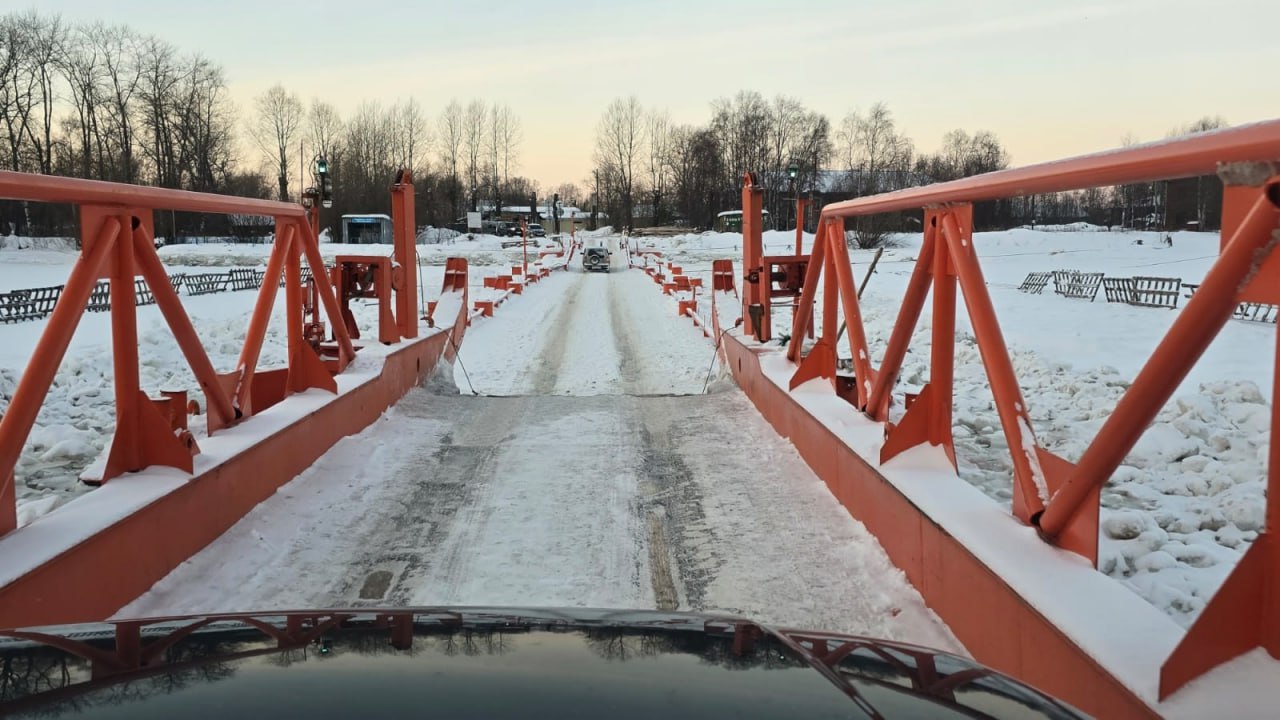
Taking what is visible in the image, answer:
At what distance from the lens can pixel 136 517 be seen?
13.1ft

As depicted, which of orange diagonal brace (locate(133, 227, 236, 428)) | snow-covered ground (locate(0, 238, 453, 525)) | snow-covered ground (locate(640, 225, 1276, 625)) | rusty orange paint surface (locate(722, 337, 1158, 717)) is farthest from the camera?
snow-covered ground (locate(0, 238, 453, 525))

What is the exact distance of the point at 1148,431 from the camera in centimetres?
838

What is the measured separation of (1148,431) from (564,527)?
5.54 metres

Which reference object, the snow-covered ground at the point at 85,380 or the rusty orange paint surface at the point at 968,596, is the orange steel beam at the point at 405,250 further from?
the rusty orange paint surface at the point at 968,596

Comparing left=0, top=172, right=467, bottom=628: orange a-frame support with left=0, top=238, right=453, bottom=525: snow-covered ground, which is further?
left=0, top=238, right=453, bottom=525: snow-covered ground

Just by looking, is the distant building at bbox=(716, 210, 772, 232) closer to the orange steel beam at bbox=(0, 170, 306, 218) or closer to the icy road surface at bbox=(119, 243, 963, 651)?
the icy road surface at bbox=(119, 243, 963, 651)

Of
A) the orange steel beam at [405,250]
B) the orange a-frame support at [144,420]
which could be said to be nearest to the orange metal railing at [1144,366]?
the orange a-frame support at [144,420]

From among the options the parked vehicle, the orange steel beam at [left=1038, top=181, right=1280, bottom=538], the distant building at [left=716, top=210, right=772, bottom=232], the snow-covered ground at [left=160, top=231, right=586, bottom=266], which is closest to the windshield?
the orange steel beam at [left=1038, top=181, right=1280, bottom=538]

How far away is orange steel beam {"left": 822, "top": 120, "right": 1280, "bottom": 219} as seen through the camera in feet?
7.63

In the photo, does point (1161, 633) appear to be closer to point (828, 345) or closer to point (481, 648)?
point (481, 648)

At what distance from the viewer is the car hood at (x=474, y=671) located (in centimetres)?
159

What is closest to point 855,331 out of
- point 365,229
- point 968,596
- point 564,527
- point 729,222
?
point 564,527

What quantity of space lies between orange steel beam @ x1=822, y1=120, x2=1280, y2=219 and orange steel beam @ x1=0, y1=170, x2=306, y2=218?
3.33 metres

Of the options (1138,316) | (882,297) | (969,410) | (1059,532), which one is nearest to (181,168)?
(882,297)
